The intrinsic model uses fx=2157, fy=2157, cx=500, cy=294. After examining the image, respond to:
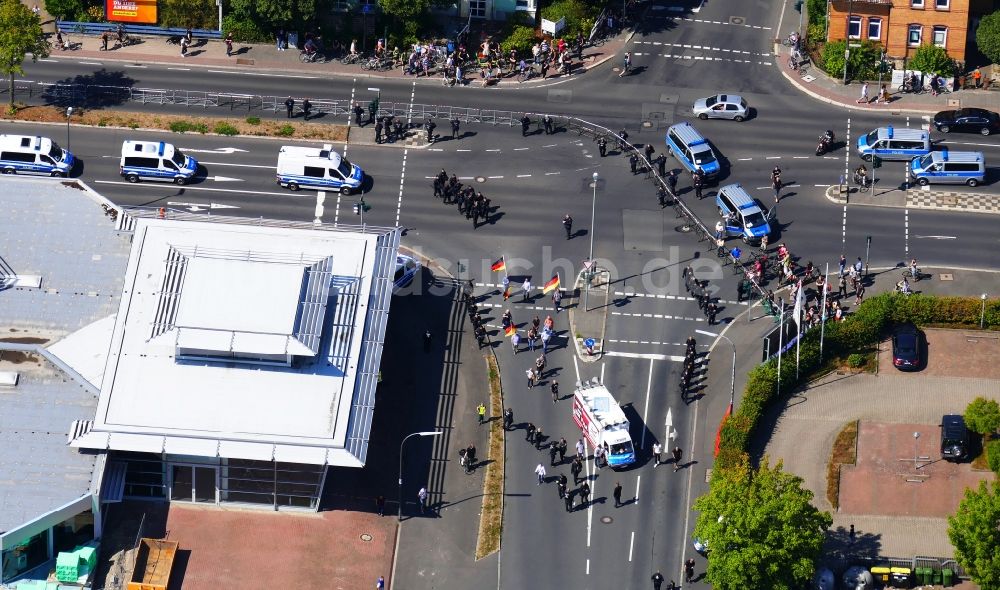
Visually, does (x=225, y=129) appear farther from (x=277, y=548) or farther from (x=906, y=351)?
(x=906, y=351)

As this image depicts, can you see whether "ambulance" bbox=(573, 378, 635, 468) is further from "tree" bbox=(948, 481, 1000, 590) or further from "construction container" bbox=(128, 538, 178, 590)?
"construction container" bbox=(128, 538, 178, 590)

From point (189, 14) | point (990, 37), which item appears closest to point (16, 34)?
point (189, 14)

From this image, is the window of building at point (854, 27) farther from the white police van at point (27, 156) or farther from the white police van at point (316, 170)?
the white police van at point (27, 156)

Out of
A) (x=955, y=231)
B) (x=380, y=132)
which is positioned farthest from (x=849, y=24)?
(x=380, y=132)

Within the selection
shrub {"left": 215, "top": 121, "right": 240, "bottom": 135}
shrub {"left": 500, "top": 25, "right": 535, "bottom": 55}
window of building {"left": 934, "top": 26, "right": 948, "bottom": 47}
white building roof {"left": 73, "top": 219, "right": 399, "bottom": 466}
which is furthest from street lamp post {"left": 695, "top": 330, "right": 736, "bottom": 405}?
shrub {"left": 215, "top": 121, "right": 240, "bottom": 135}

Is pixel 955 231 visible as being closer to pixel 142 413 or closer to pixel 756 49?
pixel 756 49
